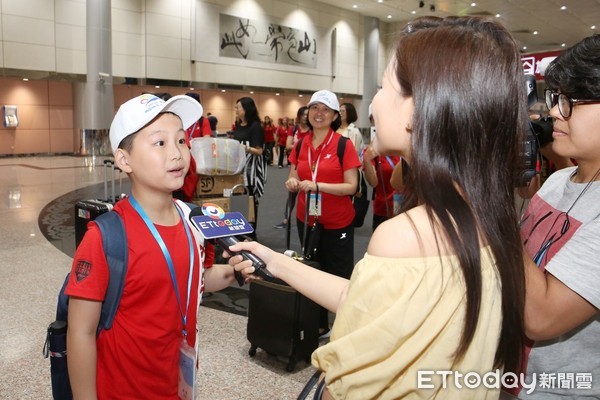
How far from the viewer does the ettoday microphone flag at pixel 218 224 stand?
133cm

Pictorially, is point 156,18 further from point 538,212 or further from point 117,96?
point 538,212

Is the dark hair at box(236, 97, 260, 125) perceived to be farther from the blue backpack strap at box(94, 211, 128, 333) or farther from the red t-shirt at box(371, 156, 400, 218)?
the blue backpack strap at box(94, 211, 128, 333)

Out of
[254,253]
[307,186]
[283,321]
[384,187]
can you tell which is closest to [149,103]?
[254,253]

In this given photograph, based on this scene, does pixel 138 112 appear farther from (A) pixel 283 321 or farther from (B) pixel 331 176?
(B) pixel 331 176

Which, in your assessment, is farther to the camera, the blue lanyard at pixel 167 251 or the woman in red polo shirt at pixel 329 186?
the woman in red polo shirt at pixel 329 186

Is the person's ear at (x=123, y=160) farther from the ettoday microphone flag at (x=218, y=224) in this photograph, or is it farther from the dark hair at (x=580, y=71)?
the dark hair at (x=580, y=71)

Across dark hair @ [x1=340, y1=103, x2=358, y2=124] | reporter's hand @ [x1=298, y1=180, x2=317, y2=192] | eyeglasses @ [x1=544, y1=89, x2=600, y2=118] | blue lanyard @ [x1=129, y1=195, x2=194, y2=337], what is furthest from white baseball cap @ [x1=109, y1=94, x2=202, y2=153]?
dark hair @ [x1=340, y1=103, x2=358, y2=124]

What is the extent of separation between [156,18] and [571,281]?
18929mm

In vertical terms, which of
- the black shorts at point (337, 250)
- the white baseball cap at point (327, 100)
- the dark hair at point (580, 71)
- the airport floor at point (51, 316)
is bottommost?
the airport floor at point (51, 316)

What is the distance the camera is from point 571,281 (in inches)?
37.2

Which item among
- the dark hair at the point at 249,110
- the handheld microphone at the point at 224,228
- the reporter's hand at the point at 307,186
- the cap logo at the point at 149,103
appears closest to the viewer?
the handheld microphone at the point at 224,228

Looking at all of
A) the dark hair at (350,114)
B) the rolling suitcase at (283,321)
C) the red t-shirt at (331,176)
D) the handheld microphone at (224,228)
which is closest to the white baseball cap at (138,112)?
the handheld microphone at (224,228)

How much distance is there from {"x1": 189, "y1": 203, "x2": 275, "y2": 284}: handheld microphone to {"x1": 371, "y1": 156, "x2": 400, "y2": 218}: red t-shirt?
3243 millimetres

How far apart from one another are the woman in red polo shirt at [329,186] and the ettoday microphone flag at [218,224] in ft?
6.77
